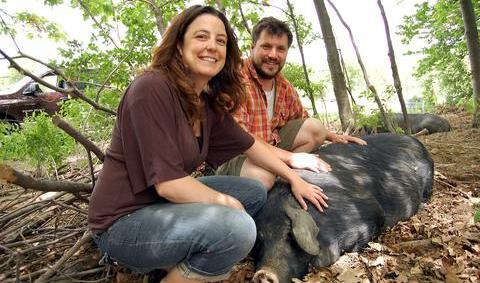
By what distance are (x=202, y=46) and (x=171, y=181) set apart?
0.74m

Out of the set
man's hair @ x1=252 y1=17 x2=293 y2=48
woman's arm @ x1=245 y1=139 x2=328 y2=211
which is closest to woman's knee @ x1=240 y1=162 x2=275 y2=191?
woman's arm @ x1=245 y1=139 x2=328 y2=211

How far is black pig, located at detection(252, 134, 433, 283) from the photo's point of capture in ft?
8.25

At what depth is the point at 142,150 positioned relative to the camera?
194 cm

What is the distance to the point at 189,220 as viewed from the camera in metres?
1.94

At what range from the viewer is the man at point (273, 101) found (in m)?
3.66

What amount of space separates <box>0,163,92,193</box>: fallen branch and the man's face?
1878 mm

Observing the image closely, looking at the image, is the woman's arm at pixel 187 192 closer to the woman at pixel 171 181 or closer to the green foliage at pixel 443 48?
the woman at pixel 171 181

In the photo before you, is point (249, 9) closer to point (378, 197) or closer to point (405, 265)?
point (378, 197)

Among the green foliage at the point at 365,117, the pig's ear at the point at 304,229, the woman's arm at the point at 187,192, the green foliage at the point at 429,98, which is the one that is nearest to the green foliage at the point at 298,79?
the green foliage at the point at 365,117

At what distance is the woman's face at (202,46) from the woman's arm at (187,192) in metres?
0.61

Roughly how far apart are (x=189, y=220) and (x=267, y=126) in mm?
1972

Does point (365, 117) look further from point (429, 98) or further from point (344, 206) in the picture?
point (429, 98)

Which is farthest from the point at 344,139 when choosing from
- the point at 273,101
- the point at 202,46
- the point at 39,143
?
the point at 39,143

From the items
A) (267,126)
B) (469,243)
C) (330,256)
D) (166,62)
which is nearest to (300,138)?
(267,126)
